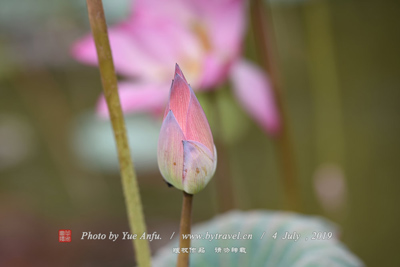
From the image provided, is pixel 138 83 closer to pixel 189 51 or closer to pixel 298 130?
pixel 189 51

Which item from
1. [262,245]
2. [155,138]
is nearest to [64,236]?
[262,245]

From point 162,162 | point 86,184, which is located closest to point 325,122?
point 162,162

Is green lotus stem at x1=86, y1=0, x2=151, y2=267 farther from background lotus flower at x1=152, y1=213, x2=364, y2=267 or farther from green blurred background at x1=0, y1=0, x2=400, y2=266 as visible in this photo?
green blurred background at x1=0, y1=0, x2=400, y2=266

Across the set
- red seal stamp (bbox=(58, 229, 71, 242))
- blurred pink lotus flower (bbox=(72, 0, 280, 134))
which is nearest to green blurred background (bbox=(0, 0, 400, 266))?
blurred pink lotus flower (bbox=(72, 0, 280, 134))

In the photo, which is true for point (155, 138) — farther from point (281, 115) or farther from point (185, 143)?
point (185, 143)

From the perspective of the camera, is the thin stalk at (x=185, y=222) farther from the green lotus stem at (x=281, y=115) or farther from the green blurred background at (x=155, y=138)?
the green blurred background at (x=155, y=138)

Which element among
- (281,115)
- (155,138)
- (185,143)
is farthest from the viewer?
(155,138)
